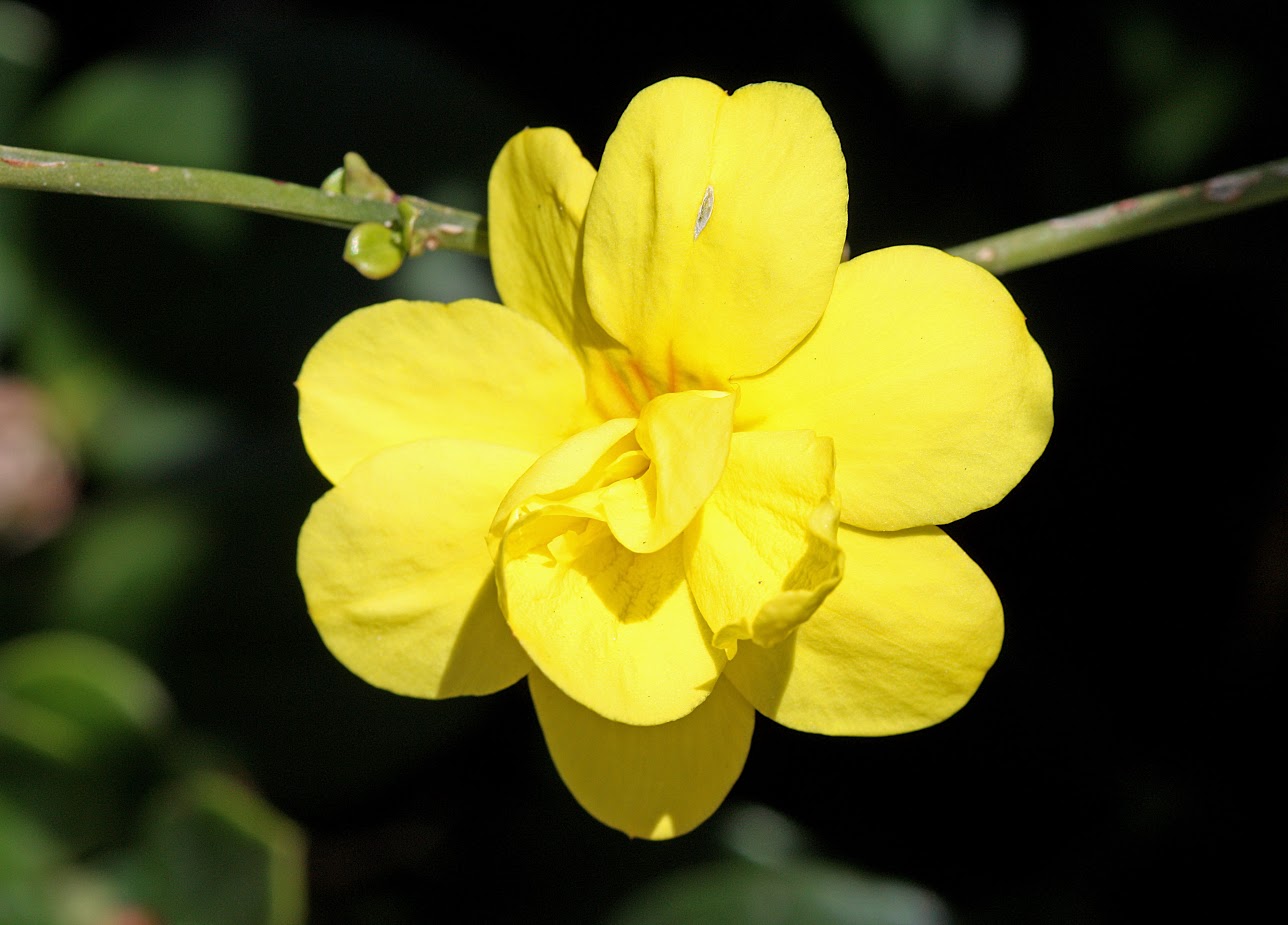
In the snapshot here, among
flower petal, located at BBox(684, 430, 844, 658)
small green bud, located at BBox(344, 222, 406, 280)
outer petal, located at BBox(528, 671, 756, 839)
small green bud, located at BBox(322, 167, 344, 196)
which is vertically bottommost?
outer petal, located at BBox(528, 671, 756, 839)

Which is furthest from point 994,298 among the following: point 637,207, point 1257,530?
point 1257,530

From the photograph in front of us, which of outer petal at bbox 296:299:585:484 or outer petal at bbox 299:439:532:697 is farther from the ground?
outer petal at bbox 296:299:585:484

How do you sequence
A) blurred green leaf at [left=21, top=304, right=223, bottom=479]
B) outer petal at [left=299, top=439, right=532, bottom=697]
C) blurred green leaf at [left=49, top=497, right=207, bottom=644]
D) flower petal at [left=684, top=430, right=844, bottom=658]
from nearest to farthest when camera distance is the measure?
flower petal at [left=684, top=430, right=844, bottom=658] → outer petal at [left=299, top=439, right=532, bottom=697] → blurred green leaf at [left=49, top=497, right=207, bottom=644] → blurred green leaf at [left=21, top=304, right=223, bottom=479]

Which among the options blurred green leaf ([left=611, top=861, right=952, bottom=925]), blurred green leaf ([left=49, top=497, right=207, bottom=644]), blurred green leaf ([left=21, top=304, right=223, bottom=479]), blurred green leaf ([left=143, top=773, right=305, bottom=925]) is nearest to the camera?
blurred green leaf ([left=143, top=773, right=305, bottom=925])

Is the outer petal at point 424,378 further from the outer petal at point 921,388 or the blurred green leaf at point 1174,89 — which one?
the blurred green leaf at point 1174,89

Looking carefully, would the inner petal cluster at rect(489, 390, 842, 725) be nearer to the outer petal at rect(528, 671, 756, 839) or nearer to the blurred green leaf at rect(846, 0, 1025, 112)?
the outer petal at rect(528, 671, 756, 839)

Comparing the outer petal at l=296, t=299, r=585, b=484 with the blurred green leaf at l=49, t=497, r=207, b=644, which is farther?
the blurred green leaf at l=49, t=497, r=207, b=644

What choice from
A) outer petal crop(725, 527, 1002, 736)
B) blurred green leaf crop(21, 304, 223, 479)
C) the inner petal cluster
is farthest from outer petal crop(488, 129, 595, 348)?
blurred green leaf crop(21, 304, 223, 479)

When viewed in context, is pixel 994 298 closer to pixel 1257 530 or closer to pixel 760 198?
pixel 760 198

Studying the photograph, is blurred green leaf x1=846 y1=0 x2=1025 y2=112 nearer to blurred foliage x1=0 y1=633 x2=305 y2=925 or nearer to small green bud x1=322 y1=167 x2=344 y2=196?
small green bud x1=322 y1=167 x2=344 y2=196
